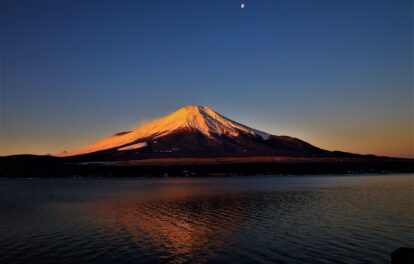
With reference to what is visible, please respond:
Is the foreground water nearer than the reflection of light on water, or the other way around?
the foreground water

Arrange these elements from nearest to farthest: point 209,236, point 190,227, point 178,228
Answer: point 209,236, point 178,228, point 190,227

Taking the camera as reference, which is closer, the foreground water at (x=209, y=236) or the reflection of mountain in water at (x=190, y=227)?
the foreground water at (x=209, y=236)

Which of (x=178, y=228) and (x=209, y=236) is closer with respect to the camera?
(x=209, y=236)

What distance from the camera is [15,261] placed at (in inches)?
→ 850

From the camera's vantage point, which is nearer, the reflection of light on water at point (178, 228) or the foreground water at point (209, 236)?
the foreground water at point (209, 236)

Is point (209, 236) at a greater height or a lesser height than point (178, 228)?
lesser

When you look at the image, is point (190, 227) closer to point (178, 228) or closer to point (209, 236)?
point (178, 228)

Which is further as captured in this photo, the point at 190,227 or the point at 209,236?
the point at 190,227

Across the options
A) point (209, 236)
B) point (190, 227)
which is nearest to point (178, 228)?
point (190, 227)

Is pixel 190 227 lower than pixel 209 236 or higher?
higher

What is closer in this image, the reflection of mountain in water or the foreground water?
the foreground water

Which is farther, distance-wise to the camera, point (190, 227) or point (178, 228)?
point (190, 227)

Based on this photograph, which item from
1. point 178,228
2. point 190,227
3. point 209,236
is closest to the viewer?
point 209,236

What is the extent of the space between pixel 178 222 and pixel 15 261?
16826mm
